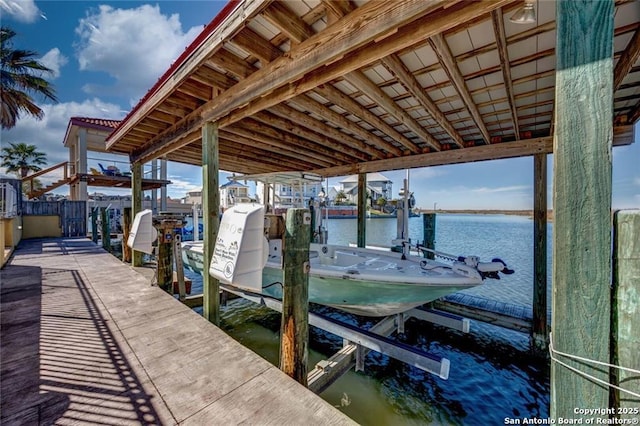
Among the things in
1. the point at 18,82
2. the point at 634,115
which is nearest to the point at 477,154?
the point at 634,115

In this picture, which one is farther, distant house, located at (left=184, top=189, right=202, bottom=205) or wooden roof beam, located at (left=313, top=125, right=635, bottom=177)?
distant house, located at (left=184, top=189, right=202, bottom=205)

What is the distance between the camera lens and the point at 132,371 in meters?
2.13

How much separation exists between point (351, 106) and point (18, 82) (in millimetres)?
14635

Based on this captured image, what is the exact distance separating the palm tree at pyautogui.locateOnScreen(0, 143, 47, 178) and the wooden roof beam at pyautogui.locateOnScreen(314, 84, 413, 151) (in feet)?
87.2

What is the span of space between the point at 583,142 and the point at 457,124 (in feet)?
12.0

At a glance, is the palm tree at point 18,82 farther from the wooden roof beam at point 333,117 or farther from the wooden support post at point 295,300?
the wooden support post at point 295,300

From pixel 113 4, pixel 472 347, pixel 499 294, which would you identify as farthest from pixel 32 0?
pixel 499 294

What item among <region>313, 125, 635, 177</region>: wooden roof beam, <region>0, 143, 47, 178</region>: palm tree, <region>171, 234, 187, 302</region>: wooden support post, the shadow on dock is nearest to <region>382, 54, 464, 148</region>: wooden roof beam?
<region>313, 125, 635, 177</region>: wooden roof beam

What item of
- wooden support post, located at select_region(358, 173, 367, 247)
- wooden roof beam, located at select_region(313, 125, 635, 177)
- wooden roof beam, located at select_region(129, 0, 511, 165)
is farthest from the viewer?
wooden support post, located at select_region(358, 173, 367, 247)

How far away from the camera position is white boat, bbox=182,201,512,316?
8.37ft

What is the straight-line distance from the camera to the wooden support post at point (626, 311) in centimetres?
107

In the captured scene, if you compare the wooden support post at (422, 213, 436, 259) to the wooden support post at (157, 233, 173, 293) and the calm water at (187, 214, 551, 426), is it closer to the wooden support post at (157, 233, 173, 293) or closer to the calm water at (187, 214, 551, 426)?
the calm water at (187, 214, 551, 426)

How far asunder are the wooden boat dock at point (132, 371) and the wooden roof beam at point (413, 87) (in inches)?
115

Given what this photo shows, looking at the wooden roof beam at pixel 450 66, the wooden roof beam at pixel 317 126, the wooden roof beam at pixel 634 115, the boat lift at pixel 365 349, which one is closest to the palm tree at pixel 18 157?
the wooden roof beam at pixel 317 126
